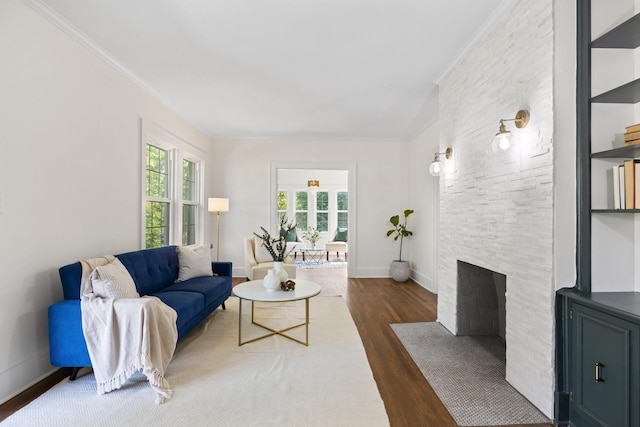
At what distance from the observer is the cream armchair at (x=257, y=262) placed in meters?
4.90

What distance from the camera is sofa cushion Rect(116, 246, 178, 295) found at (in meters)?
3.02

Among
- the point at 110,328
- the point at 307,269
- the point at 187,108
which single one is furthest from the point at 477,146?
the point at 307,269

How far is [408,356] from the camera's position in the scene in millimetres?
2797

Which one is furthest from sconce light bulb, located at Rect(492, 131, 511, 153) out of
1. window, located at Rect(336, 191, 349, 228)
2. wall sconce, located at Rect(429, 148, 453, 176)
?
window, located at Rect(336, 191, 349, 228)

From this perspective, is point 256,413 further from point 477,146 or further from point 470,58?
point 470,58

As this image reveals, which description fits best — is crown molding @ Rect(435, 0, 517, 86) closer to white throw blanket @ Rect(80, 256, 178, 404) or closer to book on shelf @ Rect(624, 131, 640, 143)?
book on shelf @ Rect(624, 131, 640, 143)

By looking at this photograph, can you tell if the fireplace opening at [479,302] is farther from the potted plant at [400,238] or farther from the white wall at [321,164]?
the white wall at [321,164]

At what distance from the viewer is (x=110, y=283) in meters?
2.35

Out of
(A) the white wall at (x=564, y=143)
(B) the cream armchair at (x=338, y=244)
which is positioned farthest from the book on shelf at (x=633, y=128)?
(B) the cream armchair at (x=338, y=244)

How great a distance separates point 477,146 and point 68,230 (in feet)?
11.7

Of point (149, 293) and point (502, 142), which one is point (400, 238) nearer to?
point (502, 142)

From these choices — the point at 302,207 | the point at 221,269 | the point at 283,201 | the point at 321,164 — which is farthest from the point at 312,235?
the point at 221,269

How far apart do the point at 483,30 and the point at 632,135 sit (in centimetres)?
143

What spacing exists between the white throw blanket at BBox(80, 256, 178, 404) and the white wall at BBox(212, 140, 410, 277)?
13.6ft
